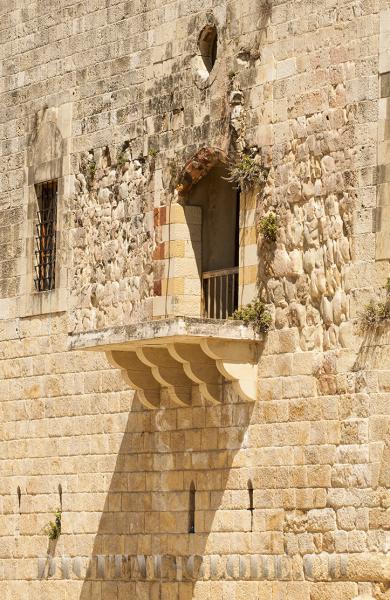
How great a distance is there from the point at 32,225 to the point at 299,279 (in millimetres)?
5263

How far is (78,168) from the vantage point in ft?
71.8

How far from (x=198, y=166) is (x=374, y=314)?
337 cm

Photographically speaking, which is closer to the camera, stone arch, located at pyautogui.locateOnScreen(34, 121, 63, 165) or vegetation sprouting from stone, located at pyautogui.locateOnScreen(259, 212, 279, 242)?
vegetation sprouting from stone, located at pyautogui.locateOnScreen(259, 212, 279, 242)

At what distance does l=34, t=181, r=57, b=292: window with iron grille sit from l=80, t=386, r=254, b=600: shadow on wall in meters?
2.63

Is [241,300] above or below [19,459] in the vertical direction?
above

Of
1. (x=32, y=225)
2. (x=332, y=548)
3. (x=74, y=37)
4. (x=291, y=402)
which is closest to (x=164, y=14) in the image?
(x=74, y=37)

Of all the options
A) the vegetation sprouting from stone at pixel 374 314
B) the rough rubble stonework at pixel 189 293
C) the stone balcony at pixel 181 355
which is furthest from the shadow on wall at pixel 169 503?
the vegetation sprouting from stone at pixel 374 314

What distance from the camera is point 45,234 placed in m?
22.6

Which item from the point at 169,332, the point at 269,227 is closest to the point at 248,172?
the point at 269,227

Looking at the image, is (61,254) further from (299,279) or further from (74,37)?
(299,279)

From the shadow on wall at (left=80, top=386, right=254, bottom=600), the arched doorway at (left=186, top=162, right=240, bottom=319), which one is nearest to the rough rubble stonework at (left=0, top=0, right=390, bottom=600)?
the shadow on wall at (left=80, top=386, right=254, bottom=600)

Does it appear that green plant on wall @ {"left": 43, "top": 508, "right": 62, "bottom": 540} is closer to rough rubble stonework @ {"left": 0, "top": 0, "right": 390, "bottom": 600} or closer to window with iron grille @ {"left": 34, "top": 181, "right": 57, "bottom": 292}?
rough rubble stonework @ {"left": 0, "top": 0, "right": 390, "bottom": 600}

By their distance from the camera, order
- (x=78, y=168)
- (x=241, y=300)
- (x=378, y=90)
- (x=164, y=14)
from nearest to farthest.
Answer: (x=378, y=90) < (x=241, y=300) < (x=164, y=14) < (x=78, y=168)

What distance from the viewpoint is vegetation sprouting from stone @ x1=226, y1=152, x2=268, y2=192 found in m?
19.0
